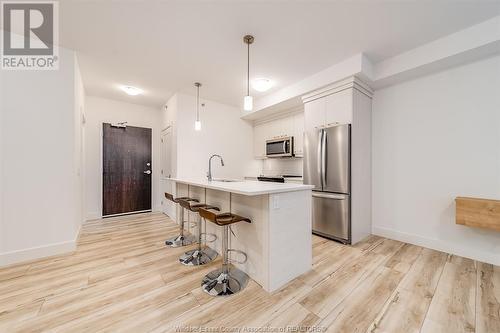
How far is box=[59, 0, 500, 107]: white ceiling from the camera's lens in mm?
2018

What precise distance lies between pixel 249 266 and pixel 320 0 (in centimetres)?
279

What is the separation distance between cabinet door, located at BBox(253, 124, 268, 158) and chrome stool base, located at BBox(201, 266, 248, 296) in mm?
3429

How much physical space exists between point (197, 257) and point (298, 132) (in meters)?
3.22

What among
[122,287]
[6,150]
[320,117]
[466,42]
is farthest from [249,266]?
[466,42]

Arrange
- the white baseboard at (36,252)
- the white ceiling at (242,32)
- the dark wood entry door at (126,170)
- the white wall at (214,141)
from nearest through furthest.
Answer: the white ceiling at (242,32), the white baseboard at (36,252), the white wall at (214,141), the dark wood entry door at (126,170)

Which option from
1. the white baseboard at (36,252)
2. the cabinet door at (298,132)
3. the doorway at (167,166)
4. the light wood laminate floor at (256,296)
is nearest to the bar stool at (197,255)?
the light wood laminate floor at (256,296)

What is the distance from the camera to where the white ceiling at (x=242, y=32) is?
6.62 feet

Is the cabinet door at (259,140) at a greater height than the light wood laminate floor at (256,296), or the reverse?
the cabinet door at (259,140)

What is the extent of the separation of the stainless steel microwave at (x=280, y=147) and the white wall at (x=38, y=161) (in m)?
3.63

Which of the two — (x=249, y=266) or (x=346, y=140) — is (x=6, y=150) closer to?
(x=249, y=266)

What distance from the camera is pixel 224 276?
2.02 m

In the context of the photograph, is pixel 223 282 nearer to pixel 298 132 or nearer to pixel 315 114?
pixel 315 114

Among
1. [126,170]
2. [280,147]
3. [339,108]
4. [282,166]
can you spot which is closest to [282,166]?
[282,166]

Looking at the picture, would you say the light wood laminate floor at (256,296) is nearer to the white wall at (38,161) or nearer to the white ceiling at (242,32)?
the white wall at (38,161)
